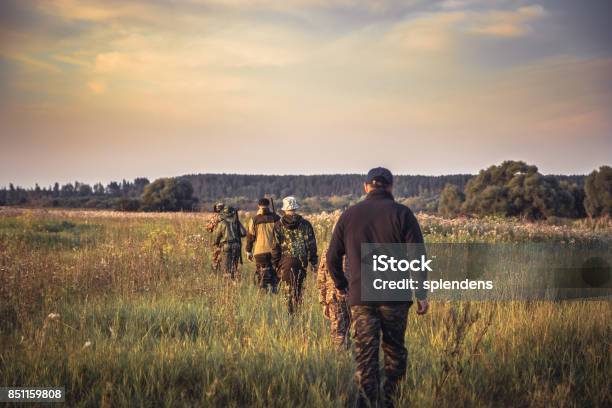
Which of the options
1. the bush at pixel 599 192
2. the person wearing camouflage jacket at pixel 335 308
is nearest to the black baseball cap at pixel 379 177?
the person wearing camouflage jacket at pixel 335 308

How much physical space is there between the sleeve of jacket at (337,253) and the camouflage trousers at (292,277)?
10.1 ft

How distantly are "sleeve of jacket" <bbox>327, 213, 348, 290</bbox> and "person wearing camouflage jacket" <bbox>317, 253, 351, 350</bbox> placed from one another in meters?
0.99

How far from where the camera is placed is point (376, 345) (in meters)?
4.54

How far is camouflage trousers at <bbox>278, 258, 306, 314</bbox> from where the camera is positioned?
819 cm

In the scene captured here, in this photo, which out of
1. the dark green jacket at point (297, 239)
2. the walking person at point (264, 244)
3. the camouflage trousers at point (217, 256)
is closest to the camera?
the dark green jacket at point (297, 239)

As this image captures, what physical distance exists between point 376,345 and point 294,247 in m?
3.93

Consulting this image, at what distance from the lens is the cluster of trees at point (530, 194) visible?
47.5 m

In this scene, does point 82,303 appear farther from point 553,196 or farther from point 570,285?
point 553,196

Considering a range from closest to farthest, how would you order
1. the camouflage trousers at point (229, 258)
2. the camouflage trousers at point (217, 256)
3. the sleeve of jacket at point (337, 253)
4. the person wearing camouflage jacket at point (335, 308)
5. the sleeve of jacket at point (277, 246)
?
1. the sleeve of jacket at point (337, 253)
2. the person wearing camouflage jacket at point (335, 308)
3. the sleeve of jacket at point (277, 246)
4. the camouflage trousers at point (229, 258)
5. the camouflage trousers at point (217, 256)

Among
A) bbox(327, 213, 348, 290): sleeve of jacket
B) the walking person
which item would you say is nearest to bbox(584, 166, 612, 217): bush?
the walking person

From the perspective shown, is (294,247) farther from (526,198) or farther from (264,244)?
(526,198)

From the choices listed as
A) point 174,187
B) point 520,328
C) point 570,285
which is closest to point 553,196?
point 570,285

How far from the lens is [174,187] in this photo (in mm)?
79625

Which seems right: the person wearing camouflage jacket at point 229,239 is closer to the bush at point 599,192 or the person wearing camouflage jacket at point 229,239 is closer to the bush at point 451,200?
the bush at point 599,192
